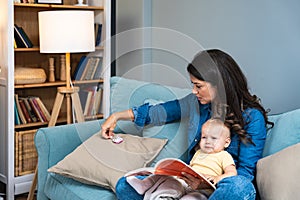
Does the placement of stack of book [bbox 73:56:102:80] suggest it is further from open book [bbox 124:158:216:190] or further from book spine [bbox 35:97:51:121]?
open book [bbox 124:158:216:190]

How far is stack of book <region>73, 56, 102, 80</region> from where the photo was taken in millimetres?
3568

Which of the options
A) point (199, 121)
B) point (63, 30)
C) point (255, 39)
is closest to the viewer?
point (199, 121)

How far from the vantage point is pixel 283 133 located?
1966mm

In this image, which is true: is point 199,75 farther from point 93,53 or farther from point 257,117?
point 93,53

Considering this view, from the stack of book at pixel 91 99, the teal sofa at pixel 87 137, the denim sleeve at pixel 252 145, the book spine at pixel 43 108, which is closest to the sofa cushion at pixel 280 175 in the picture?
the denim sleeve at pixel 252 145

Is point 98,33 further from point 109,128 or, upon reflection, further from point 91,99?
point 109,128

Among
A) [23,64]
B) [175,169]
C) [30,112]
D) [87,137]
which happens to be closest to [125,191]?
[175,169]

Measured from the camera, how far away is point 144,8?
144 inches

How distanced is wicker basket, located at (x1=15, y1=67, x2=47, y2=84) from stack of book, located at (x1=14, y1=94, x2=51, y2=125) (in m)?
0.12

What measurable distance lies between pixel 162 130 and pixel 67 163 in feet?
1.65

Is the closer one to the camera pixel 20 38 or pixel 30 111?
pixel 20 38

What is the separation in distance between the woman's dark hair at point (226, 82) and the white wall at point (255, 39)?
25 centimetres

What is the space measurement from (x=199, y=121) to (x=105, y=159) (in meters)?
0.48

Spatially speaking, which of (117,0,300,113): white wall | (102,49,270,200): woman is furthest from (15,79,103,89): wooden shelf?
(102,49,270,200): woman
